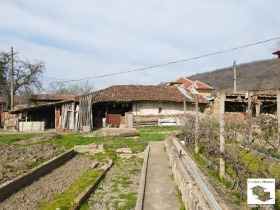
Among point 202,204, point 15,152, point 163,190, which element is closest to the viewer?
point 202,204

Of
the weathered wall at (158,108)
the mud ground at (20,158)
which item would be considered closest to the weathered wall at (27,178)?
the mud ground at (20,158)

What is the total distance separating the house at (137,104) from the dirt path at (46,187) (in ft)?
41.0

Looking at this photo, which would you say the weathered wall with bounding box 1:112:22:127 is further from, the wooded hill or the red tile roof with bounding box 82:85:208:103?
the wooded hill

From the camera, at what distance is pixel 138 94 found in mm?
23859

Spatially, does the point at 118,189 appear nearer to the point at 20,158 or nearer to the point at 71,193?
the point at 71,193

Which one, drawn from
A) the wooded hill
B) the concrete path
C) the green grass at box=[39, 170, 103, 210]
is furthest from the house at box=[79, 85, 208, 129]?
the green grass at box=[39, 170, 103, 210]

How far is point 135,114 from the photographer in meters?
22.7

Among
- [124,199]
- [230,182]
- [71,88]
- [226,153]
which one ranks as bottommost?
[124,199]

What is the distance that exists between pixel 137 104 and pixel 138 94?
140 centimetres

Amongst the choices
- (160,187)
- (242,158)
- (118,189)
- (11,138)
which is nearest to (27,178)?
(118,189)

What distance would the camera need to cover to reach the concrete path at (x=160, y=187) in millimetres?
5191

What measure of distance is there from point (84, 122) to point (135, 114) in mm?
5682

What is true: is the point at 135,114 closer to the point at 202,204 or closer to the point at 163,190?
the point at 163,190

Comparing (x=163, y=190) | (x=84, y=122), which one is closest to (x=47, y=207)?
(x=163, y=190)
